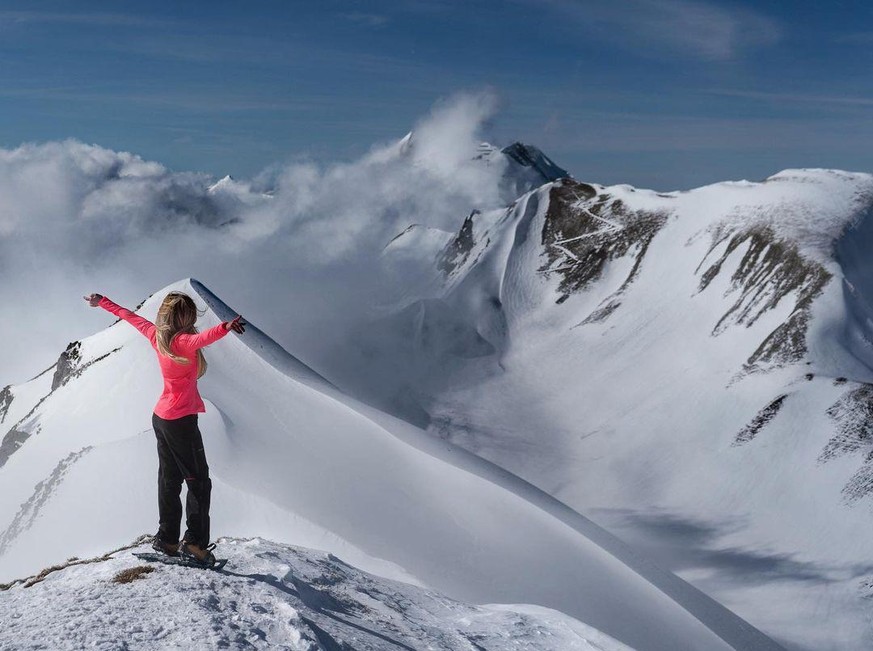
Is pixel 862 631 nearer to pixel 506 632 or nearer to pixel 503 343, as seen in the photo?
pixel 506 632

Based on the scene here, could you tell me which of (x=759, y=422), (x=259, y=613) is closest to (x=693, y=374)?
(x=759, y=422)

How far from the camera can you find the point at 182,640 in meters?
8.51

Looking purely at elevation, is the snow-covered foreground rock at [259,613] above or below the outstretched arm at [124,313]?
below

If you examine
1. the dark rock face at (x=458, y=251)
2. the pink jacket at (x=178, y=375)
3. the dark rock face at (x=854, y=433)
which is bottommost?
the pink jacket at (x=178, y=375)

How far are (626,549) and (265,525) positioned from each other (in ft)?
40.6

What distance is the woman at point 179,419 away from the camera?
9.51 meters

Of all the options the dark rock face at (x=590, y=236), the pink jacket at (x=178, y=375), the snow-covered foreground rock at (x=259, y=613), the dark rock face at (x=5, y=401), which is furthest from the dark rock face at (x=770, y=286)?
the pink jacket at (x=178, y=375)

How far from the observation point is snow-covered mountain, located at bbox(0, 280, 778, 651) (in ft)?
63.9

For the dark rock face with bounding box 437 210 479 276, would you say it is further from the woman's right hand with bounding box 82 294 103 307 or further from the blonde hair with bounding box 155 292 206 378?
the blonde hair with bounding box 155 292 206 378

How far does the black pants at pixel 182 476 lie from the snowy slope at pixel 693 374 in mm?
30347

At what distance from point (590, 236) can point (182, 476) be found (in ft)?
260

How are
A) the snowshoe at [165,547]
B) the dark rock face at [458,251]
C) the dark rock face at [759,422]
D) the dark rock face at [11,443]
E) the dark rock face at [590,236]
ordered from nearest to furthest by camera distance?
the snowshoe at [165,547] → the dark rock face at [11,443] → the dark rock face at [759,422] → the dark rock face at [590,236] → the dark rock face at [458,251]

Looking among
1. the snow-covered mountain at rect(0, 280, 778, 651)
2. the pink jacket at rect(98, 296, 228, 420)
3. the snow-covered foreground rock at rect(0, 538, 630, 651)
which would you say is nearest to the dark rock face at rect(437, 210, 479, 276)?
the snow-covered mountain at rect(0, 280, 778, 651)

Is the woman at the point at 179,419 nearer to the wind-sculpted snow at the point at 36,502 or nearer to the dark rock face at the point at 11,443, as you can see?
the wind-sculpted snow at the point at 36,502
